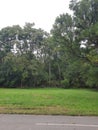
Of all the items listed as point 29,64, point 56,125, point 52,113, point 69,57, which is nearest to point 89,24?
point 69,57

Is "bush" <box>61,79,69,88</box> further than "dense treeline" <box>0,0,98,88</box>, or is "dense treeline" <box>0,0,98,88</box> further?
"dense treeline" <box>0,0,98,88</box>

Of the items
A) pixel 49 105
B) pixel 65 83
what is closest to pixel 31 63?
pixel 65 83

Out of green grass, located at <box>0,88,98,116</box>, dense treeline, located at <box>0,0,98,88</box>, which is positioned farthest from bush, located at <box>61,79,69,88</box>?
green grass, located at <box>0,88,98,116</box>

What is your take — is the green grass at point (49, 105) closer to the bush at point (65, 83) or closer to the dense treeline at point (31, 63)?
the dense treeline at point (31, 63)

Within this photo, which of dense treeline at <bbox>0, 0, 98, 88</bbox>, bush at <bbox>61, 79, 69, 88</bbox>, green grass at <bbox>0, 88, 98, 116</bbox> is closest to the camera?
green grass at <bbox>0, 88, 98, 116</bbox>

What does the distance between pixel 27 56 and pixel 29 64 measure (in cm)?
255

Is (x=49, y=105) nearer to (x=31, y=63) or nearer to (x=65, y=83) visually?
(x=65, y=83)

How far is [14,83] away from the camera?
159 feet

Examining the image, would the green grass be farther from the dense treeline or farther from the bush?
the bush

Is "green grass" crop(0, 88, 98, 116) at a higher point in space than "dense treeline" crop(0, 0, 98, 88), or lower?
lower

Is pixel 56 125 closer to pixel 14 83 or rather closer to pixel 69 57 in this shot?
pixel 69 57

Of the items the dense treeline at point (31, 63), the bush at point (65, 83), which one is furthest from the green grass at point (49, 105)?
the bush at point (65, 83)

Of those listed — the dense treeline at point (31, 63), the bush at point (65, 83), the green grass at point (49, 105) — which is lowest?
the green grass at point (49, 105)

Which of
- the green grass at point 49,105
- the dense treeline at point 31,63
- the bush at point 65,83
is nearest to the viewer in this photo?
the green grass at point 49,105
